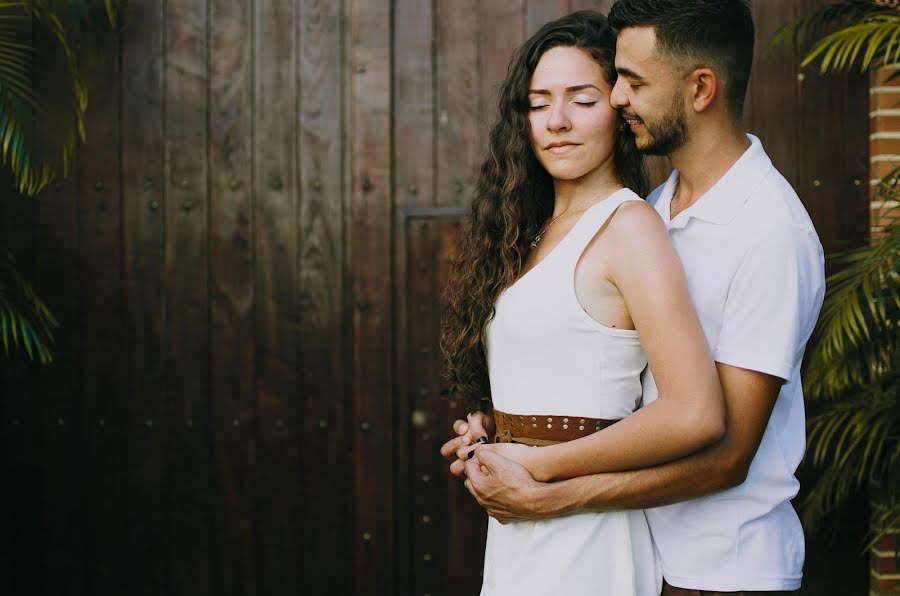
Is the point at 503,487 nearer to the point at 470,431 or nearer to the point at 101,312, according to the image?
the point at 470,431

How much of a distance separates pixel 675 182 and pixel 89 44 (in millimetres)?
2302

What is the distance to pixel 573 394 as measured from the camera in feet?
5.78

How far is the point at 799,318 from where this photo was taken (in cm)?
167

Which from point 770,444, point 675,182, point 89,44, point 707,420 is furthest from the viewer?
point 89,44

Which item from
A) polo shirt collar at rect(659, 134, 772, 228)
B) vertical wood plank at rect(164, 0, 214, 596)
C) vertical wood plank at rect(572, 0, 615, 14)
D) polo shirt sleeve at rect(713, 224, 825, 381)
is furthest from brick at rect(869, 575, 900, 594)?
vertical wood plank at rect(164, 0, 214, 596)

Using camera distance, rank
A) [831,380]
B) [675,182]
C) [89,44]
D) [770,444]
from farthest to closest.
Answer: [89,44]
[831,380]
[675,182]
[770,444]

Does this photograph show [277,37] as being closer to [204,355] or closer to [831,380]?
[204,355]

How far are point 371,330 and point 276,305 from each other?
0.37 m

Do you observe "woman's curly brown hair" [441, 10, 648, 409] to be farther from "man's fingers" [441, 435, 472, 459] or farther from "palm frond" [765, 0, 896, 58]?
"palm frond" [765, 0, 896, 58]

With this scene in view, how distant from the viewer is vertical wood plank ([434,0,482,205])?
328cm

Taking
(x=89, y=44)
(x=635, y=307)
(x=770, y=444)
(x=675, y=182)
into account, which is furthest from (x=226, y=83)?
(x=770, y=444)

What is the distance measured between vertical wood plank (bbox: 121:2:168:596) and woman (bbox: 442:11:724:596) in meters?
1.66

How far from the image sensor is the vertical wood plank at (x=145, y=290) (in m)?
3.32

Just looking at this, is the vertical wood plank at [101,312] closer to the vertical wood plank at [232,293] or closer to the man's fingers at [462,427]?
the vertical wood plank at [232,293]
